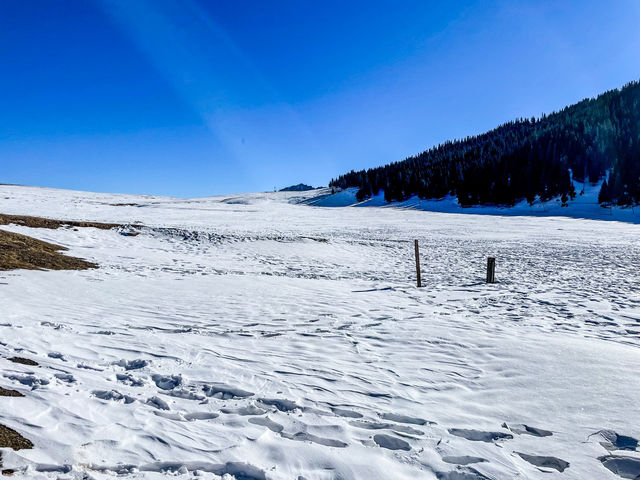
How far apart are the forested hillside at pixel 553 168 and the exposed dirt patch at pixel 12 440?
288 feet

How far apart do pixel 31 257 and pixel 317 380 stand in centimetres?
1251

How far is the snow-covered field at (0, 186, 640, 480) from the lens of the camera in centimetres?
308

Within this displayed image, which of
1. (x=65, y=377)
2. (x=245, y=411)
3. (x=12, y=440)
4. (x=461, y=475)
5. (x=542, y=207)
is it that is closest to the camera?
(x=12, y=440)

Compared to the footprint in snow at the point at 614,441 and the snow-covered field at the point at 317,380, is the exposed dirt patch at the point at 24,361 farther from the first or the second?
the footprint in snow at the point at 614,441

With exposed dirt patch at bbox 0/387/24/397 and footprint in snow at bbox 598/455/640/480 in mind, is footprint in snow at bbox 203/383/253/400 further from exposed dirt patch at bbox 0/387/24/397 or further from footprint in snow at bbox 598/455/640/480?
footprint in snow at bbox 598/455/640/480

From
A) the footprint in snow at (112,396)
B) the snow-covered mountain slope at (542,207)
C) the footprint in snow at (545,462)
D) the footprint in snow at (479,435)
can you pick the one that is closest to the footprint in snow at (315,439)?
the footprint in snow at (479,435)

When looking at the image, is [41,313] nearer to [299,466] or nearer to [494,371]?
[299,466]

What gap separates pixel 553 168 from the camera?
84.4m

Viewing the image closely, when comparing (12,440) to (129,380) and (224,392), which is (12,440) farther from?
(224,392)

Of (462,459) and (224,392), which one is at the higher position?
(224,392)

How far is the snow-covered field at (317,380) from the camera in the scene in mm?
3082

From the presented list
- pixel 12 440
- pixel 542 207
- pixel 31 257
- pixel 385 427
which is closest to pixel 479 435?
pixel 385 427

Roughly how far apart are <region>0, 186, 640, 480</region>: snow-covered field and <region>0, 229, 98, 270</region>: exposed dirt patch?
1.23 m

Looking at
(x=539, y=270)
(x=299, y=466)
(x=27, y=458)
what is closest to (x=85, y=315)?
(x=27, y=458)
